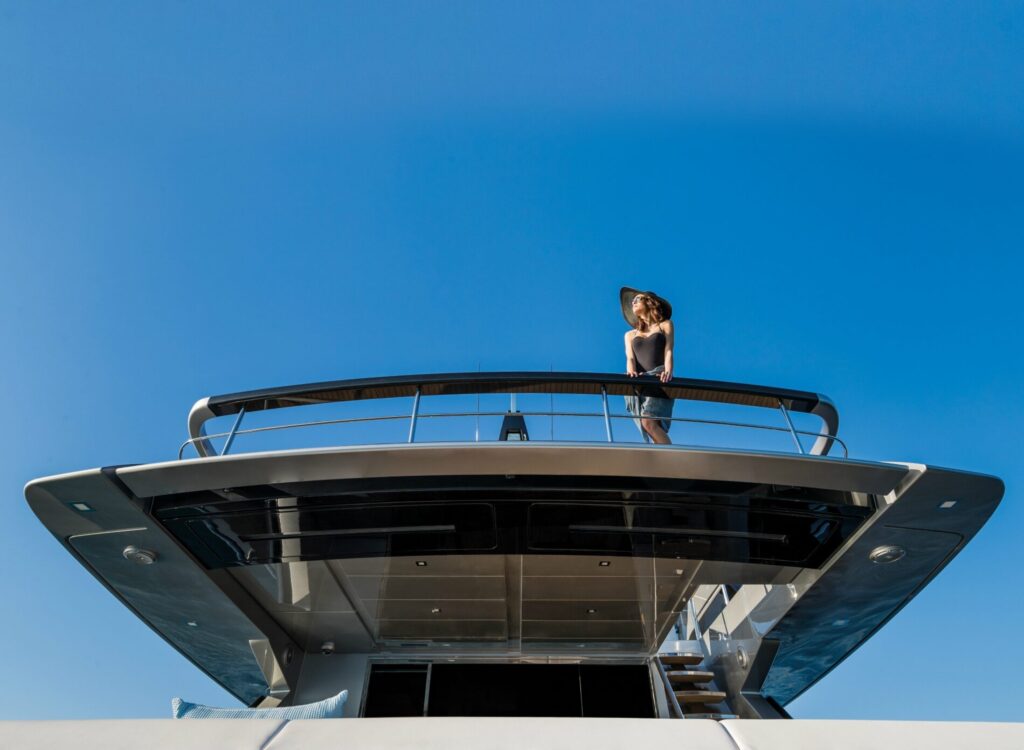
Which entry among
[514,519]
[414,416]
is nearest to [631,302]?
[514,519]

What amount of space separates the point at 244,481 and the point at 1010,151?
1828cm

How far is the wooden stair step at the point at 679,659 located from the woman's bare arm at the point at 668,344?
13.6 ft

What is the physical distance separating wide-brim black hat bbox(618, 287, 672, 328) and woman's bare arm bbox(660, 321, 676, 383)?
0.50 feet

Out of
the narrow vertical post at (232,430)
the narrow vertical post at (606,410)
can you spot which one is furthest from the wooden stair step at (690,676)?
the narrow vertical post at (232,430)

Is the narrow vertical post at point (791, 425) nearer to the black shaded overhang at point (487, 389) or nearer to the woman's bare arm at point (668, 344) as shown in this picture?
the black shaded overhang at point (487, 389)

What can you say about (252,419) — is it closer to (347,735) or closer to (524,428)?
(524,428)

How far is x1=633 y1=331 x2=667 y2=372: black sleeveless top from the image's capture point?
20.5 ft

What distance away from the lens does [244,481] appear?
4.98m

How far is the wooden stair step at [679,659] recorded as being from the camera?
7875 millimetres

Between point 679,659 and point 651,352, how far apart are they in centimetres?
419

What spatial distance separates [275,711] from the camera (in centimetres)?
371

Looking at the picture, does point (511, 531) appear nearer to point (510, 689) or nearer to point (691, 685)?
point (510, 689)

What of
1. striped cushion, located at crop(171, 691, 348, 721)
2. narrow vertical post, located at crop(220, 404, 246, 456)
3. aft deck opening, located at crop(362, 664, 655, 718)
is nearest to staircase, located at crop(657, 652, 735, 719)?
aft deck opening, located at crop(362, 664, 655, 718)

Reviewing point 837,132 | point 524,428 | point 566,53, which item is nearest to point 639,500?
point 524,428
